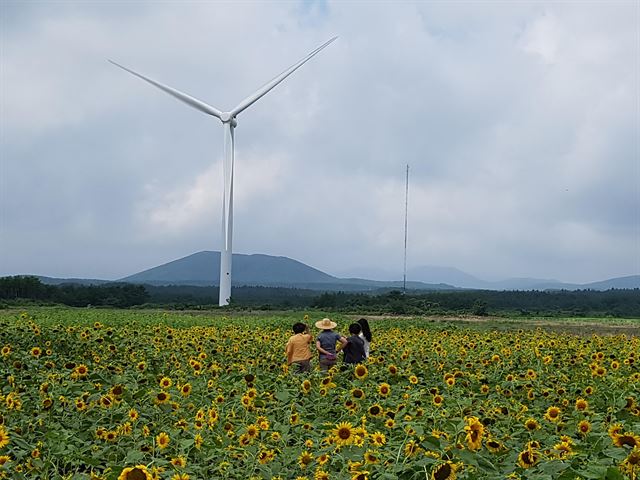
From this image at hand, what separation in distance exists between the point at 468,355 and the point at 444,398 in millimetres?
4933

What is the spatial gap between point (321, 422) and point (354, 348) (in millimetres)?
5096

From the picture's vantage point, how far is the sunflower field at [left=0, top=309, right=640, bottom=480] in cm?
370

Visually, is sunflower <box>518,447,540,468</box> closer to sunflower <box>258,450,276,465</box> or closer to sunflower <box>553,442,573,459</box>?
sunflower <box>553,442,573,459</box>

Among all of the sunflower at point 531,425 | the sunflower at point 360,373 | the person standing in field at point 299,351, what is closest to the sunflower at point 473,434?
the sunflower at point 531,425

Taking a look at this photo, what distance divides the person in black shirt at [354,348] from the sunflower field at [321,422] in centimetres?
32

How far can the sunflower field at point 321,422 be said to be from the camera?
12.1ft

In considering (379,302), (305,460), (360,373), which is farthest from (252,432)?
(379,302)

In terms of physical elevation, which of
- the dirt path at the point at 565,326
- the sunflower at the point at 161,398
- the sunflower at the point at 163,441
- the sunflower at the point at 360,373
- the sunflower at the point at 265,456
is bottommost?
the sunflower at the point at 265,456

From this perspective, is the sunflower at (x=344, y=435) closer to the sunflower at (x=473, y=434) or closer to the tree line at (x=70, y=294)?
the sunflower at (x=473, y=434)

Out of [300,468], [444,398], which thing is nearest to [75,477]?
[300,468]

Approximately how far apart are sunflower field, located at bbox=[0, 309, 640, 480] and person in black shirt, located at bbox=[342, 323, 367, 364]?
0.32m

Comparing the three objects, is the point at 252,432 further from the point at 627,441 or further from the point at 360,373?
the point at 360,373

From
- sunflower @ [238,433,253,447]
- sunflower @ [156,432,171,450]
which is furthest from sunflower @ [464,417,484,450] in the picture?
sunflower @ [156,432,171,450]

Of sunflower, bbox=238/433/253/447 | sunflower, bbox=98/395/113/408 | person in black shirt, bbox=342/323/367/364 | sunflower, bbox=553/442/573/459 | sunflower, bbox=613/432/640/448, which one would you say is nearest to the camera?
sunflower, bbox=613/432/640/448
